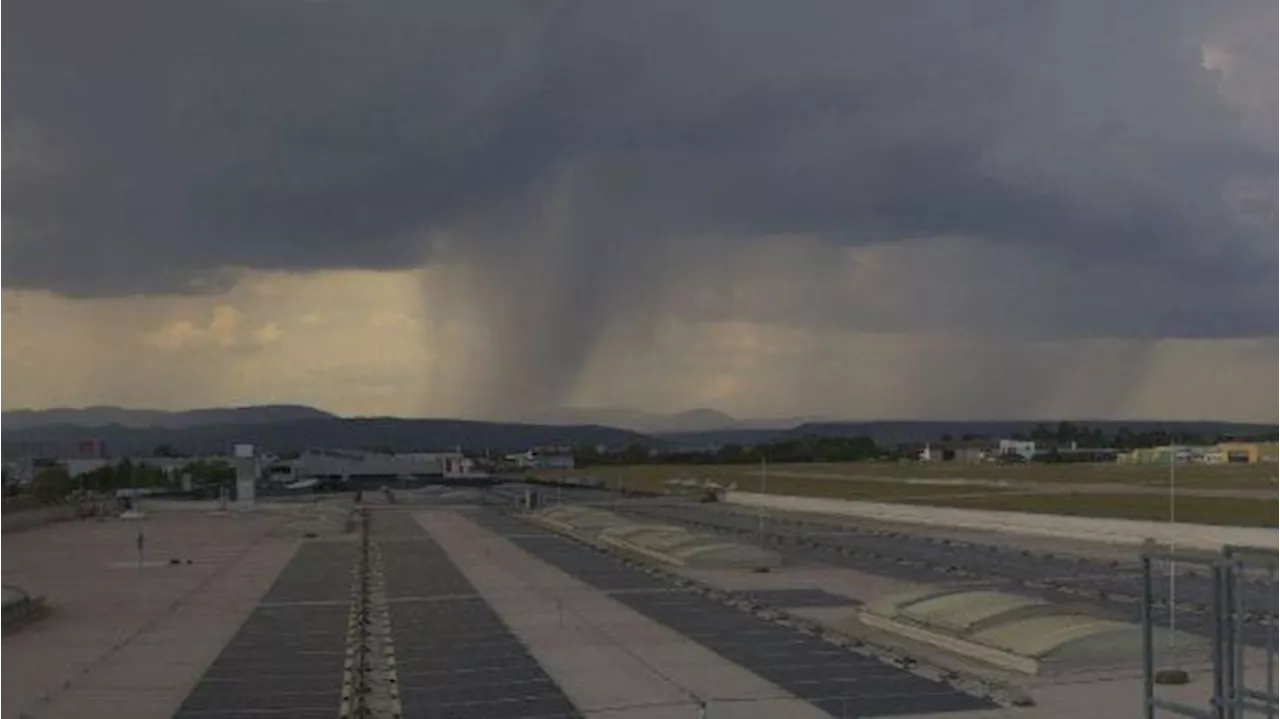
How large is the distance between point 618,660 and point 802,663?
3775 mm

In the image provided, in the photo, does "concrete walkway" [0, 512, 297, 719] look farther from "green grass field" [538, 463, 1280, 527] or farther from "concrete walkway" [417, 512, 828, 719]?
"green grass field" [538, 463, 1280, 527]

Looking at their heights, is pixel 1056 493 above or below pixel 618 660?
above

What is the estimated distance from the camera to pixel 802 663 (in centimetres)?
3006

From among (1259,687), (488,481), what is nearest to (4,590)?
(1259,687)

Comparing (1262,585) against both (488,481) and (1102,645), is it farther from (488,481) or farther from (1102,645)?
(488,481)

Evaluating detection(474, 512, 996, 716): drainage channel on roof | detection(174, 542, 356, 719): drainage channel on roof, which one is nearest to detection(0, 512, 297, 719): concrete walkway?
detection(174, 542, 356, 719): drainage channel on roof

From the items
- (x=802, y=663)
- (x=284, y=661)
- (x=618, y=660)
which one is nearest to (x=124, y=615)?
(x=284, y=661)

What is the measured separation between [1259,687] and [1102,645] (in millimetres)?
3318

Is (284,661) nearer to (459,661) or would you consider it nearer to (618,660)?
(459,661)

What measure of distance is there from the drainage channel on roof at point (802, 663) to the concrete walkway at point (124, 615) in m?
11.0

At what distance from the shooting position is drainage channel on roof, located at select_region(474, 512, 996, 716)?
25219mm

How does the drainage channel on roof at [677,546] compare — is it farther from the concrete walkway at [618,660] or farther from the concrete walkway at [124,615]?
the concrete walkway at [124,615]

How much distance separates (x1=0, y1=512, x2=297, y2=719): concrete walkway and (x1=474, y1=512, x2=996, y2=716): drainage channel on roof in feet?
36.1

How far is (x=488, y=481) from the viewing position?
195750 millimetres
